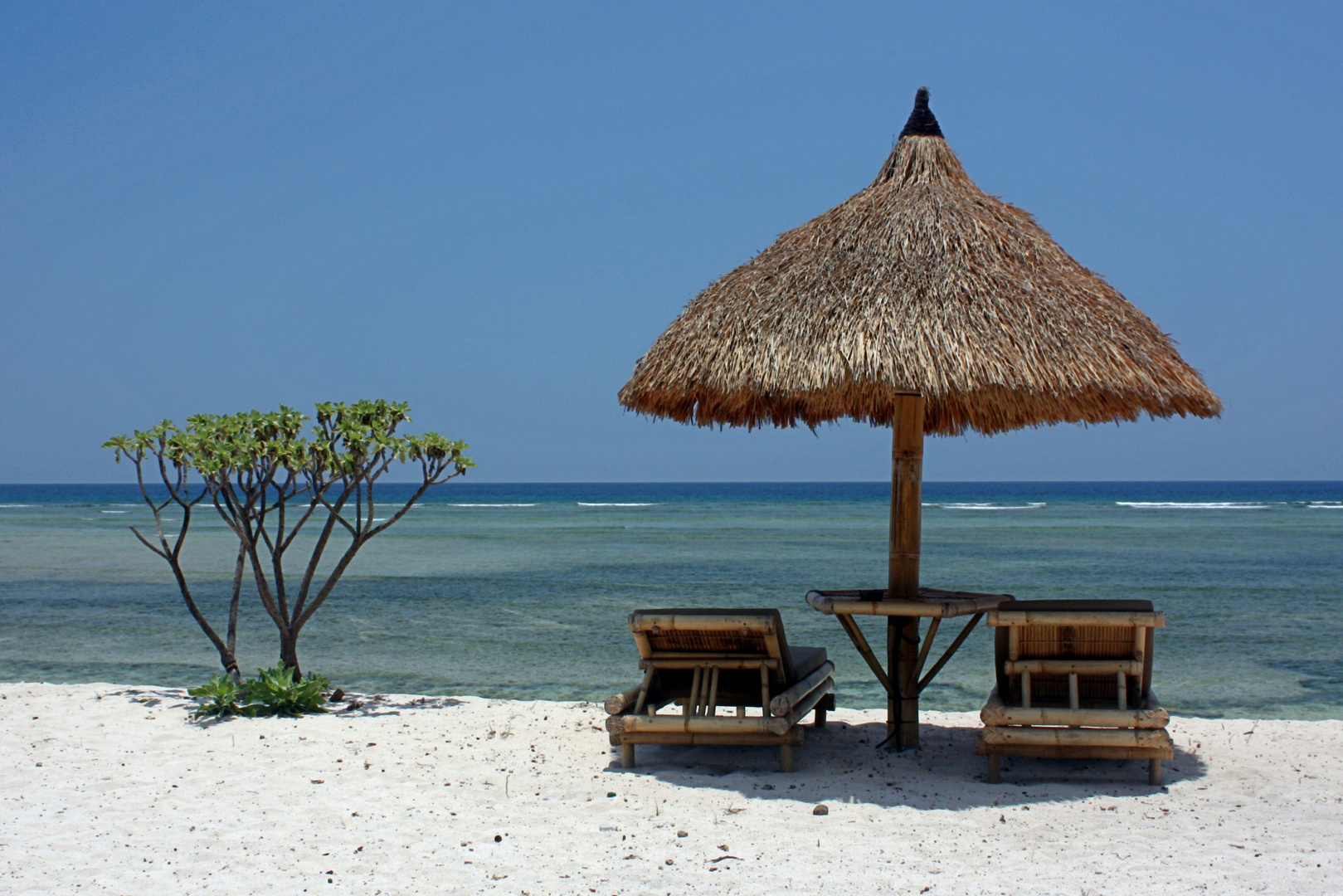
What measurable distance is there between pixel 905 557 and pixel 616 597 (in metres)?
9.69

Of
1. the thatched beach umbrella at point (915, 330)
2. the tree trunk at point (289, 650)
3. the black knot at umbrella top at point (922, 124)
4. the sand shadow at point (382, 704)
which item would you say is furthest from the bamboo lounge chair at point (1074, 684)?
the tree trunk at point (289, 650)

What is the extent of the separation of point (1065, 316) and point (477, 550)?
66.0 feet

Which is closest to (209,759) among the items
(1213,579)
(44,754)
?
(44,754)

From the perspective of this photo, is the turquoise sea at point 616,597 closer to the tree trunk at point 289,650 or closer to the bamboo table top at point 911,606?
the tree trunk at point 289,650

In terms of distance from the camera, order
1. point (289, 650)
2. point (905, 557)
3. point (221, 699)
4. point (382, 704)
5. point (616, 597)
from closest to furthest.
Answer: point (905, 557) → point (221, 699) → point (289, 650) → point (382, 704) → point (616, 597)

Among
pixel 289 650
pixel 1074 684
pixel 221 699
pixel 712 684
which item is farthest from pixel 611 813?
pixel 289 650

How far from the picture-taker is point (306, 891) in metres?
3.36

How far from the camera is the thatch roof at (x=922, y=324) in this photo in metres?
4.64

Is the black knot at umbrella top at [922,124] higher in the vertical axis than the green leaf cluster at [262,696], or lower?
higher

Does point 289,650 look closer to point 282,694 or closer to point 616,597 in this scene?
point 282,694

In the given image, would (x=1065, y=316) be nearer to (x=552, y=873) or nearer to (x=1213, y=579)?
(x=552, y=873)

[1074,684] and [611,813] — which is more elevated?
[1074,684]

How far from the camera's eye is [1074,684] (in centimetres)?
468

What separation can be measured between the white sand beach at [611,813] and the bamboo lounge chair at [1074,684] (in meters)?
0.20
